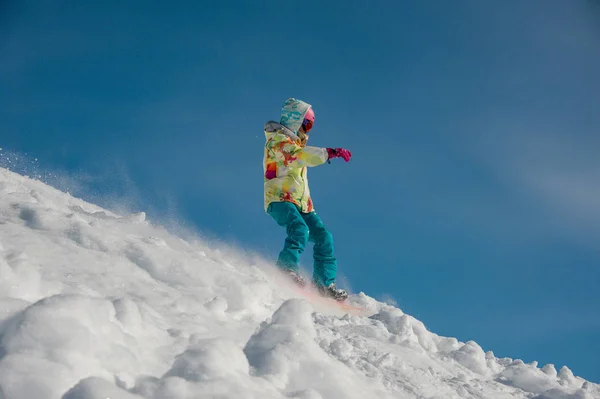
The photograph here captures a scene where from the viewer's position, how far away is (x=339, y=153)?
635 centimetres

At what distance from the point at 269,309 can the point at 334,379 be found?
1007 millimetres

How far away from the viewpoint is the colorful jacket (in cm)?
682

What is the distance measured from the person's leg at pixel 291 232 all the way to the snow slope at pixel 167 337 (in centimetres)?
233

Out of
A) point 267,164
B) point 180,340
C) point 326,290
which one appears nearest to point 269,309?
point 180,340

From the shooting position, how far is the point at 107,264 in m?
2.83

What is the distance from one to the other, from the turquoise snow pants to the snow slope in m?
2.38

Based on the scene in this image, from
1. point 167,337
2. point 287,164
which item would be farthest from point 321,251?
point 167,337

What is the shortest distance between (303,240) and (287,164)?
1.04m

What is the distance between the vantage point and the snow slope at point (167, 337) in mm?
1710

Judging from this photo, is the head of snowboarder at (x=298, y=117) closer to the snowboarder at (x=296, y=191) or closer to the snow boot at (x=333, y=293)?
the snowboarder at (x=296, y=191)

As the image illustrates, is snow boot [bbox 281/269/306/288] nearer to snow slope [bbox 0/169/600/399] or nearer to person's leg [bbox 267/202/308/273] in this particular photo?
person's leg [bbox 267/202/308/273]

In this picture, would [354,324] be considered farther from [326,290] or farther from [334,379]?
[326,290]

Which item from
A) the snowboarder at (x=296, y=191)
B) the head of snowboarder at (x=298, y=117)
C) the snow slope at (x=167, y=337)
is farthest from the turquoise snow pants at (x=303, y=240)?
the snow slope at (x=167, y=337)

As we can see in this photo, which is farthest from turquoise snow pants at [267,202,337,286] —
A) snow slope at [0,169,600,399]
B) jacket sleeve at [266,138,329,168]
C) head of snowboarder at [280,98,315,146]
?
snow slope at [0,169,600,399]
